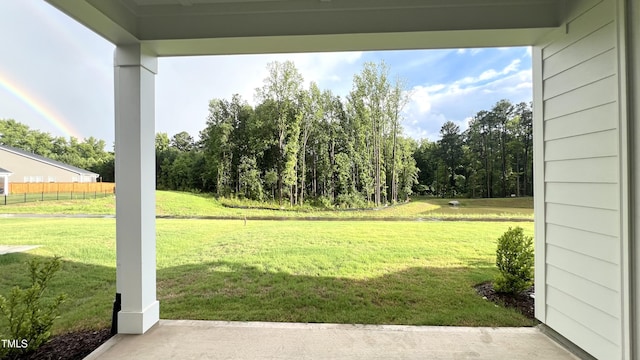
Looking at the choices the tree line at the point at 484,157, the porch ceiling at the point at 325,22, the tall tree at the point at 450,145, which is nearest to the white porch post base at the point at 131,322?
the porch ceiling at the point at 325,22

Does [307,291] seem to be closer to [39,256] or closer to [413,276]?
[413,276]

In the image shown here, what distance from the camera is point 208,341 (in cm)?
227

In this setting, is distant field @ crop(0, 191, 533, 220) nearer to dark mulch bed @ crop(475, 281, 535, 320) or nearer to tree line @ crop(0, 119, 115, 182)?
tree line @ crop(0, 119, 115, 182)

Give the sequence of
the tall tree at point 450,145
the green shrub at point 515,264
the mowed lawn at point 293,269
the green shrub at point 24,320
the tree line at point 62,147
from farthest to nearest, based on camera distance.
Result: the tall tree at point 450,145, the green shrub at point 515,264, the mowed lawn at point 293,269, the tree line at point 62,147, the green shrub at point 24,320

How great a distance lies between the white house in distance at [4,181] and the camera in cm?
223

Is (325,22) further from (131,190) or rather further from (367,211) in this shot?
(367,211)

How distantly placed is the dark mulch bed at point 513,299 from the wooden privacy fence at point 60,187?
11.9ft

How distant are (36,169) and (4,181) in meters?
0.31

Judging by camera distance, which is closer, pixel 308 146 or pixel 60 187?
pixel 60 187

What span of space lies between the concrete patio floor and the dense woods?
4.76 ft

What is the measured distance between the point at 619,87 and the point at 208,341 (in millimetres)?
3009

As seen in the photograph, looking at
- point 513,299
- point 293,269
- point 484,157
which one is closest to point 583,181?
point 513,299

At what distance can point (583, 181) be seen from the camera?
6.35ft

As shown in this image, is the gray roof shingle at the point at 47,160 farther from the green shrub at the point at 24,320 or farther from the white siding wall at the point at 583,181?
the white siding wall at the point at 583,181
